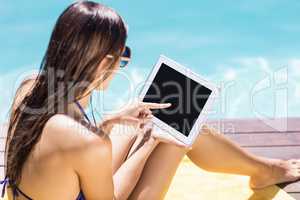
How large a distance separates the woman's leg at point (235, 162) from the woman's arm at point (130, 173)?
469mm

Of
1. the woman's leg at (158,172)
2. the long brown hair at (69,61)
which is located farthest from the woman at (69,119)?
the woman's leg at (158,172)

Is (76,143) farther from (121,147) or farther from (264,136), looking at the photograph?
(264,136)

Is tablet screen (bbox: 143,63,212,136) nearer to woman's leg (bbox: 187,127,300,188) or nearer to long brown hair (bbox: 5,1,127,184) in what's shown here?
woman's leg (bbox: 187,127,300,188)

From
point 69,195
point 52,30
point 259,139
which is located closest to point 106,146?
point 69,195

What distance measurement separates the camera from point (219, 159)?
2.56 metres

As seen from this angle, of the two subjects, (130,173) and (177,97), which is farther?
(177,97)

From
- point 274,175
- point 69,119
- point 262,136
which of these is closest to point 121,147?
point 69,119

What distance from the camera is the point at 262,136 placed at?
3627mm

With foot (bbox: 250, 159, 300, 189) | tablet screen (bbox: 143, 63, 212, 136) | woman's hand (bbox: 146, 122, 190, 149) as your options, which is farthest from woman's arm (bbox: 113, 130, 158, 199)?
foot (bbox: 250, 159, 300, 189)

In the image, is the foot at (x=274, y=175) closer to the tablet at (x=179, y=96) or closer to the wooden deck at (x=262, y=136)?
the wooden deck at (x=262, y=136)

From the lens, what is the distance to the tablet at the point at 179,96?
2.11 meters

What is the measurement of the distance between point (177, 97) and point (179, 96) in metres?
0.01

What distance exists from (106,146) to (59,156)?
15 cm

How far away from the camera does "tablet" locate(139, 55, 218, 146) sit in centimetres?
211
